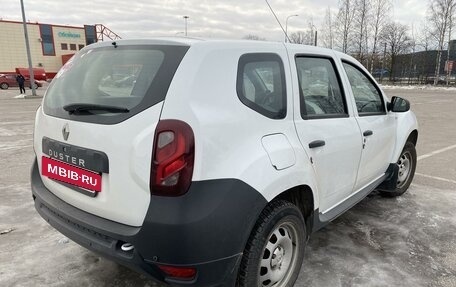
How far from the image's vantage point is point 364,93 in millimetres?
3561

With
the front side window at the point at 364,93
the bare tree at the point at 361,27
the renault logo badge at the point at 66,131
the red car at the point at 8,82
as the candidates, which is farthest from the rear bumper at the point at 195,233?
the bare tree at the point at 361,27

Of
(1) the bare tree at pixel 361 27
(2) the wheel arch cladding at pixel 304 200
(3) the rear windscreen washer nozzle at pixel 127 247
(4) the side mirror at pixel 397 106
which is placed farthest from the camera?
(1) the bare tree at pixel 361 27

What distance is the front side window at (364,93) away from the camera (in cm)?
335

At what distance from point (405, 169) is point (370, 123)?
5.40 ft

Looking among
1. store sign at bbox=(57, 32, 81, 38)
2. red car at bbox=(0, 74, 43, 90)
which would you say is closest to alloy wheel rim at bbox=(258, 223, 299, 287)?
red car at bbox=(0, 74, 43, 90)

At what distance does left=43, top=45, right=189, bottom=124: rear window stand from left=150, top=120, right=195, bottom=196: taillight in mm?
191

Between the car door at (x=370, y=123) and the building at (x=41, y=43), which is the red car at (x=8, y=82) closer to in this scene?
the building at (x=41, y=43)

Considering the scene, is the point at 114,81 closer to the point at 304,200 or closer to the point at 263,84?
the point at 263,84

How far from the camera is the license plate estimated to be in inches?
84.8

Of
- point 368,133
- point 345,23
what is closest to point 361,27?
point 345,23

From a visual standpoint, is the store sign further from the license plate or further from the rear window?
the license plate

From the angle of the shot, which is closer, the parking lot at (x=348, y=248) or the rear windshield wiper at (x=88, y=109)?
the rear windshield wiper at (x=88, y=109)

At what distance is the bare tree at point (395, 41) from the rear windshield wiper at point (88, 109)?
159ft

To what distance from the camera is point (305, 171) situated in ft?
8.02
